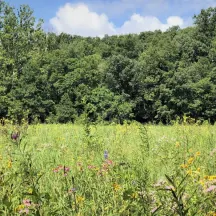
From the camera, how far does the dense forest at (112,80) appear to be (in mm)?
32219

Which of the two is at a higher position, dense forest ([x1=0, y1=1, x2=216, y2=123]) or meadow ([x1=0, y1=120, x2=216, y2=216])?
dense forest ([x1=0, y1=1, x2=216, y2=123])

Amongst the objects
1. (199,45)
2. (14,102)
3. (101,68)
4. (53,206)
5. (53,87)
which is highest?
(199,45)

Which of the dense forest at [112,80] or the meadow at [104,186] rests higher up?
the dense forest at [112,80]

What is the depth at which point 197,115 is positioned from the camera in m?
33.9

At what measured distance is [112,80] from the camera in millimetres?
37062

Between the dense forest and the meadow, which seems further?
the dense forest

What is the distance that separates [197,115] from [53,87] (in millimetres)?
18140

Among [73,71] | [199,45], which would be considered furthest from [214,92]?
[73,71]

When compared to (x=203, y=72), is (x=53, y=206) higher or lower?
lower

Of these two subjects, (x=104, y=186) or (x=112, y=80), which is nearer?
(x=104, y=186)

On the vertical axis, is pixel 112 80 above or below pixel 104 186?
above

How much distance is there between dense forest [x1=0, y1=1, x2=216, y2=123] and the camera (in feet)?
106

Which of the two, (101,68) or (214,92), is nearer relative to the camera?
(214,92)

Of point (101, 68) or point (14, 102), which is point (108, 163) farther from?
point (101, 68)
